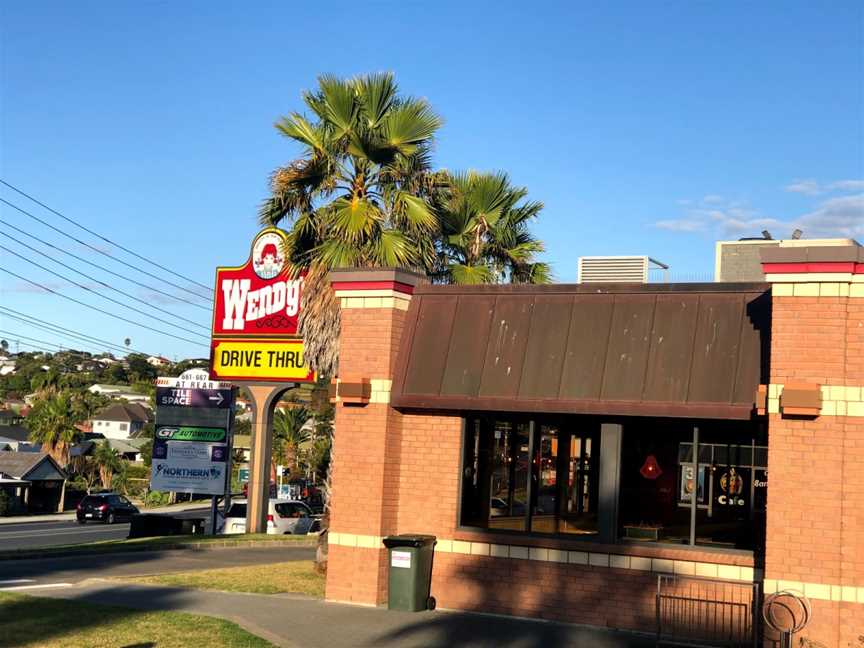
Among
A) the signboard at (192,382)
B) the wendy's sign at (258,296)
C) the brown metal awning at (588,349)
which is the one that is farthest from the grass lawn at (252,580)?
the signboard at (192,382)

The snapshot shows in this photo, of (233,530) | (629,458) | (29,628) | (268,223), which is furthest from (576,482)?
(233,530)

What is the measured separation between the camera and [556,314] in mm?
15680

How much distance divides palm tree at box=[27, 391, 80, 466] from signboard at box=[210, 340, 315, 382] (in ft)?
159

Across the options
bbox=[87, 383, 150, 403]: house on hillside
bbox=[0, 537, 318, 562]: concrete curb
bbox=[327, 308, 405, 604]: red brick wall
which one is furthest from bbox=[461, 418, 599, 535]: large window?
bbox=[87, 383, 150, 403]: house on hillside

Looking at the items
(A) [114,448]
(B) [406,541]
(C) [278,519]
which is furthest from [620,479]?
(A) [114,448]

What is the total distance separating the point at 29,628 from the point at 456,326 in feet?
25.2

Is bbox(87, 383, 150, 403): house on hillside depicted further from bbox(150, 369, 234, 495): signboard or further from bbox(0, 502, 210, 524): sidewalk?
bbox(150, 369, 234, 495): signboard

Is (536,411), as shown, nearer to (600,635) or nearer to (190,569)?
(600,635)

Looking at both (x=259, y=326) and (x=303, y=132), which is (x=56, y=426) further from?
(x=303, y=132)

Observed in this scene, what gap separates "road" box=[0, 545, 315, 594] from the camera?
1880cm

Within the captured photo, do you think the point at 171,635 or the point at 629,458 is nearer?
the point at 171,635

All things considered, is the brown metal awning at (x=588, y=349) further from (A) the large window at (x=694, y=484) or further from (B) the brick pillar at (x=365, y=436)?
(A) the large window at (x=694, y=484)

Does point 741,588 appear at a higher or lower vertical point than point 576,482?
lower

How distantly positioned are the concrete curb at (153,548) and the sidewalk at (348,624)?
7573 mm
